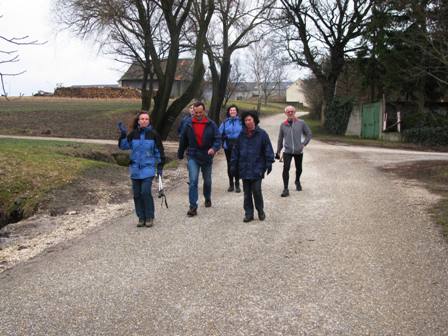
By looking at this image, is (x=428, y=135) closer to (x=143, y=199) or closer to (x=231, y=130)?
(x=231, y=130)

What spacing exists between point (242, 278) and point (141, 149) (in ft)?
10.7

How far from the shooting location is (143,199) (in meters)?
8.16

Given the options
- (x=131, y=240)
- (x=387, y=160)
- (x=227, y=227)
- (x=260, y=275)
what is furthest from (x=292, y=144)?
(x=387, y=160)

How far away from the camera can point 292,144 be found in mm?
10875

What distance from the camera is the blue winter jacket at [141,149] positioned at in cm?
815

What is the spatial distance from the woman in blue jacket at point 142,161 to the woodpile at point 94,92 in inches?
1892

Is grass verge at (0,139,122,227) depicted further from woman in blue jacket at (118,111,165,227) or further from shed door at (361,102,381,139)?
shed door at (361,102,381,139)

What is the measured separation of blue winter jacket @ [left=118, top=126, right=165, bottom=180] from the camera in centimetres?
815

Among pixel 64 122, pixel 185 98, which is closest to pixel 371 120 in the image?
pixel 185 98

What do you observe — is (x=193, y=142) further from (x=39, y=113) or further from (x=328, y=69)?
(x=328, y=69)

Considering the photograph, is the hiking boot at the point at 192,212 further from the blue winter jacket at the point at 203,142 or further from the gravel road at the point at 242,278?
the blue winter jacket at the point at 203,142

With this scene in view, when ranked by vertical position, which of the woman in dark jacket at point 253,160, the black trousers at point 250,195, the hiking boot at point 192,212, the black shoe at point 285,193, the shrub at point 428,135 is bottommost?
the shrub at point 428,135

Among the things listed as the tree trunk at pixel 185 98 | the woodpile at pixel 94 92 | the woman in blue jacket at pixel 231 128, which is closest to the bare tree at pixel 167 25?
the tree trunk at pixel 185 98

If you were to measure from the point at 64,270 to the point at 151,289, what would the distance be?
130cm
